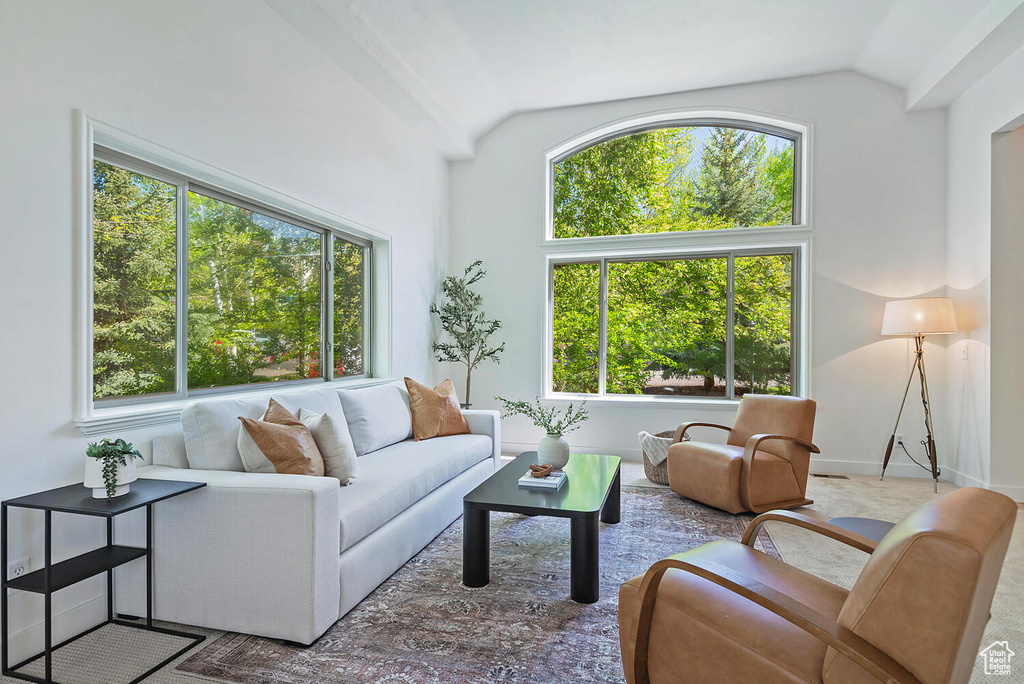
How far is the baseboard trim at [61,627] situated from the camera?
203 centimetres

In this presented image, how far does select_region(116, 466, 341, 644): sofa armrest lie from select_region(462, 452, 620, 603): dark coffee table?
0.65 m

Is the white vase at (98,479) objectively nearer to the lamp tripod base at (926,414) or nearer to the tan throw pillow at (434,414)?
the tan throw pillow at (434,414)

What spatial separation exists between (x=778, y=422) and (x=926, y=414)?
178 centimetres

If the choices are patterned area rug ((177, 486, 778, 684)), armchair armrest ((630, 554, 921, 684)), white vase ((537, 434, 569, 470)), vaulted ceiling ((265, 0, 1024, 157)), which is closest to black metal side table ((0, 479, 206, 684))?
patterned area rug ((177, 486, 778, 684))

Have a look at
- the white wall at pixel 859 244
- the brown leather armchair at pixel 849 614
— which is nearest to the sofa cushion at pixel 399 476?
the brown leather armchair at pixel 849 614

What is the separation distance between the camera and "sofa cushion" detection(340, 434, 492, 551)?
248cm

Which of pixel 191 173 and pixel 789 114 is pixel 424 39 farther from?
pixel 789 114

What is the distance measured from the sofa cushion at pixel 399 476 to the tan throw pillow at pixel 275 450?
236 mm

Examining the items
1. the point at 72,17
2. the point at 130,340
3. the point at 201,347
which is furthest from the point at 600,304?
the point at 72,17

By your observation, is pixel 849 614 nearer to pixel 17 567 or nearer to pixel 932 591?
pixel 932 591

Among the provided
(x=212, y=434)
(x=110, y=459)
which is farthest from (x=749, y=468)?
(x=110, y=459)

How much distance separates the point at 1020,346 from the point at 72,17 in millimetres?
6032

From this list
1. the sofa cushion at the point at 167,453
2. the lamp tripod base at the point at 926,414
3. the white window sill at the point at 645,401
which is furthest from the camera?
the white window sill at the point at 645,401

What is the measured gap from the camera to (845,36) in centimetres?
444
